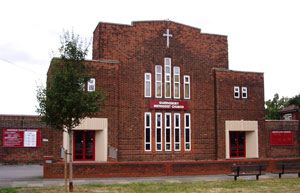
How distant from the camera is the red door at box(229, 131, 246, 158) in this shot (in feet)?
87.0

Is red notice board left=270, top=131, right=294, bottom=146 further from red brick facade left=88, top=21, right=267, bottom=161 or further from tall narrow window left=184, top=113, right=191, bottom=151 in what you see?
tall narrow window left=184, top=113, right=191, bottom=151

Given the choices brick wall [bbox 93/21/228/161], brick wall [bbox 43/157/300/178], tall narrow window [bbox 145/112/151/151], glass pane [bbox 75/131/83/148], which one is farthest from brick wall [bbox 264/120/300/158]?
glass pane [bbox 75/131/83/148]

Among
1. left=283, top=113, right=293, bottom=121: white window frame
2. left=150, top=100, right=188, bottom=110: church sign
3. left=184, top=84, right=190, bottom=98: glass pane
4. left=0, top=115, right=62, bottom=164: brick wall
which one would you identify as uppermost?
left=184, top=84, right=190, bottom=98: glass pane

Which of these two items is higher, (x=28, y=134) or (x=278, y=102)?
(x=278, y=102)

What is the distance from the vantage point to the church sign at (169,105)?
2366 centimetres

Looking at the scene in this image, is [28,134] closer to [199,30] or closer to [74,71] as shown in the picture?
[74,71]

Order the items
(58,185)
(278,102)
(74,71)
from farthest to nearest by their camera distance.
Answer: (278,102), (58,185), (74,71)

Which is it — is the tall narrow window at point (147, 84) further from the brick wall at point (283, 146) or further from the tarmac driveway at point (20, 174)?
the brick wall at point (283, 146)

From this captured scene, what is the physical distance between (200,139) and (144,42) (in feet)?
24.7

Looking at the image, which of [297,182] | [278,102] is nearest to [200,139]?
[297,182]

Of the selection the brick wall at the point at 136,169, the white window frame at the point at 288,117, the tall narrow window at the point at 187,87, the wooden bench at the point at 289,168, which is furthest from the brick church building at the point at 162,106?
the white window frame at the point at 288,117

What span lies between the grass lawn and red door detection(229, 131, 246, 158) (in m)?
10.0

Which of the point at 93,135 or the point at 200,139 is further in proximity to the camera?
the point at 200,139

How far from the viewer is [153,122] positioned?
931 inches
